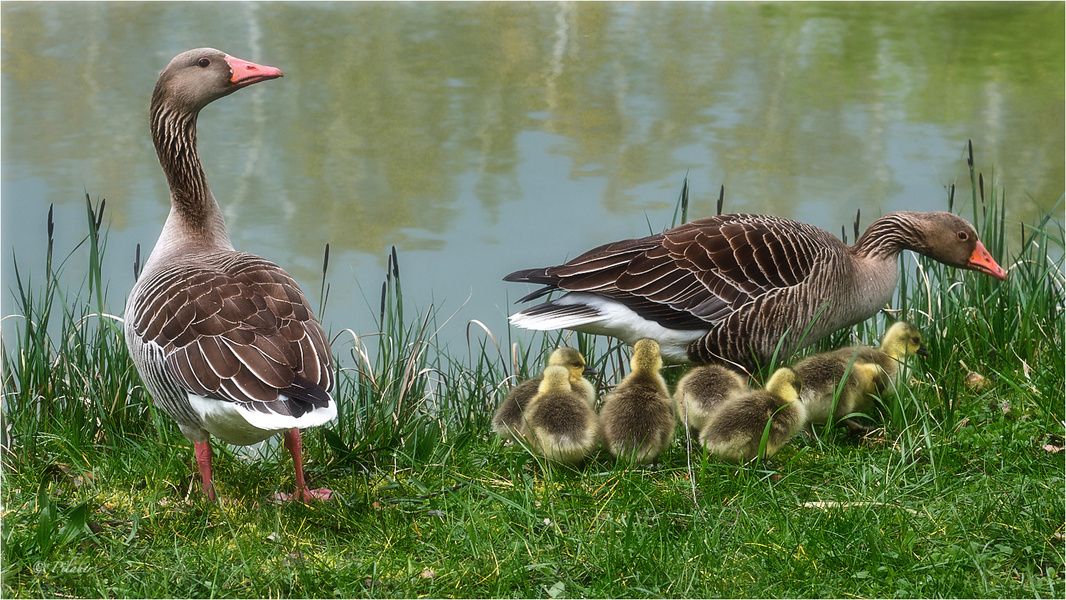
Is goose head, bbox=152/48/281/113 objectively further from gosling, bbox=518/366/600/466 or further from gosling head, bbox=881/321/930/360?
gosling head, bbox=881/321/930/360

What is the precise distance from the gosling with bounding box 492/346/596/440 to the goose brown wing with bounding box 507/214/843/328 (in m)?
0.55

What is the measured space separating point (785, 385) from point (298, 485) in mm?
2319

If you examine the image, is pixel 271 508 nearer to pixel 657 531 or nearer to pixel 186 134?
pixel 657 531

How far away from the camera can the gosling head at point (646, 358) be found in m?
4.80

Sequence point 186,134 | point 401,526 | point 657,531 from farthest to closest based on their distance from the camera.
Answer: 1. point 186,134
2. point 401,526
3. point 657,531

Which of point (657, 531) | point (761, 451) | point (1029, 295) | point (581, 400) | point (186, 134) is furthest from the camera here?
point (1029, 295)

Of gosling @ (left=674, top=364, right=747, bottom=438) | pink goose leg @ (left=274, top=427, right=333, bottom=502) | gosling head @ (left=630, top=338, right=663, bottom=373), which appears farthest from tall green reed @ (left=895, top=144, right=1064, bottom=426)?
pink goose leg @ (left=274, top=427, right=333, bottom=502)

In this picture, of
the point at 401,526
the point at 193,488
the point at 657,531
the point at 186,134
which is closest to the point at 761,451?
the point at 657,531

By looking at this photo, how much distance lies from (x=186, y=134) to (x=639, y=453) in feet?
9.33

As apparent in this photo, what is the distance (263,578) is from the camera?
11.5 ft

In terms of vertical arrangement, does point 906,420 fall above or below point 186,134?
below

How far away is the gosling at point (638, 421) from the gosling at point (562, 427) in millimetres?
94

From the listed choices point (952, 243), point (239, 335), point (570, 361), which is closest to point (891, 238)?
point (952, 243)

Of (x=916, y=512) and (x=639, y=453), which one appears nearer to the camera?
(x=916, y=512)
